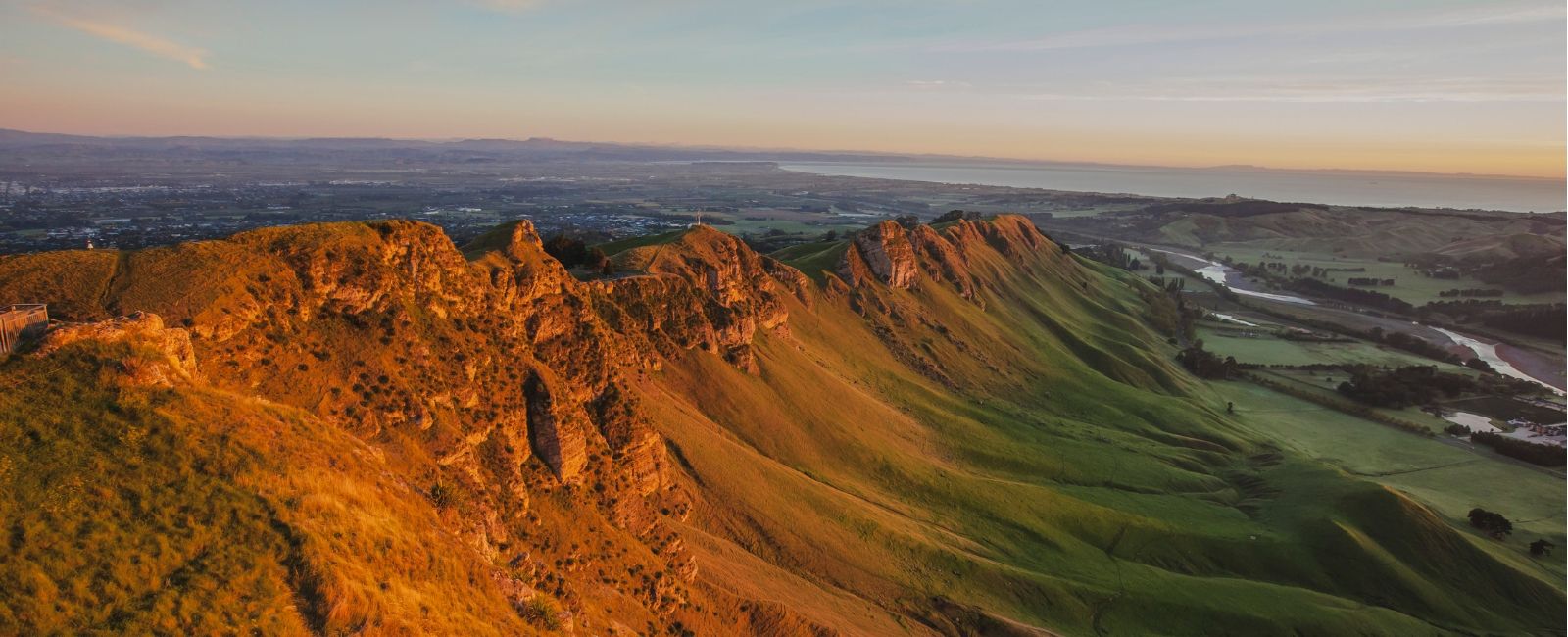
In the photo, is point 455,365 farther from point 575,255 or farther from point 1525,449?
point 1525,449

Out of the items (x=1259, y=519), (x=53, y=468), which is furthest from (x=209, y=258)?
(x=1259, y=519)

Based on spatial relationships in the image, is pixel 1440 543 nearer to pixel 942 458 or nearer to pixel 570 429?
pixel 942 458

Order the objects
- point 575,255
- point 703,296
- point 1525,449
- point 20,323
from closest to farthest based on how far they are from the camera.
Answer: point 20,323 < point 575,255 < point 703,296 < point 1525,449

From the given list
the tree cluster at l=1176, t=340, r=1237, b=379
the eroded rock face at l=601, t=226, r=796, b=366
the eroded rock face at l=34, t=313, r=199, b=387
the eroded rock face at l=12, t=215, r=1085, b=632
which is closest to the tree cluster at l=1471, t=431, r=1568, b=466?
the tree cluster at l=1176, t=340, r=1237, b=379

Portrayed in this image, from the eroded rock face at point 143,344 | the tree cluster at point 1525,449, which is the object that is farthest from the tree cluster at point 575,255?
the tree cluster at point 1525,449

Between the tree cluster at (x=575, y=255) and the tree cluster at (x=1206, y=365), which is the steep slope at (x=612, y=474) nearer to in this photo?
the tree cluster at (x=575, y=255)

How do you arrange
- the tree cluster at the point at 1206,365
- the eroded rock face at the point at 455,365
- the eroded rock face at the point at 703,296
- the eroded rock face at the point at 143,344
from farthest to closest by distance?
the tree cluster at the point at 1206,365 → the eroded rock face at the point at 703,296 → the eroded rock face at the point at 455,365 → the eroded rock face at the point at 143,344

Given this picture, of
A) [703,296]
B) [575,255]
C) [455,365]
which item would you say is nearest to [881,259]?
[703,296]
